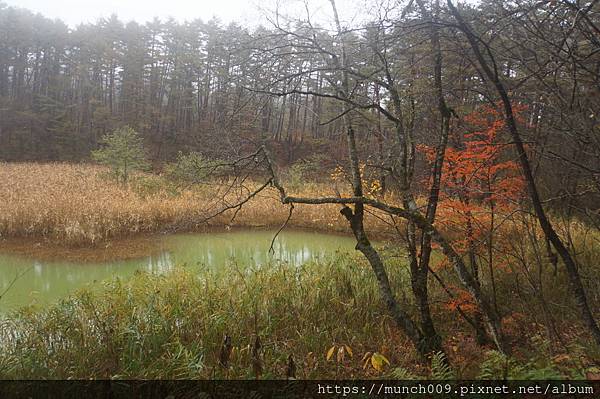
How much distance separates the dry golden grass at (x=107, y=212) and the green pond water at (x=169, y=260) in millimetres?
680

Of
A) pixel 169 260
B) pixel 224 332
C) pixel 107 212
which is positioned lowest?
pixel 169 260

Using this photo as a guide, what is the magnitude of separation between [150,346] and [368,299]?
9.67 ft

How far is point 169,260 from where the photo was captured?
8.62 meters

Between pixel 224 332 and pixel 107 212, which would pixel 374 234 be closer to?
pixel 107 212

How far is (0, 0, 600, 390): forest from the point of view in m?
2.69

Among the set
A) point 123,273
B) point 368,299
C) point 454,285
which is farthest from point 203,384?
point 123,273

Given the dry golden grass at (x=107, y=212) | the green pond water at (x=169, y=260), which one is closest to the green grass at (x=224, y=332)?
the green pond water at (x=169, y=260)

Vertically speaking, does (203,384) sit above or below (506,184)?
below

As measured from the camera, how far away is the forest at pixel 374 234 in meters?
2.69

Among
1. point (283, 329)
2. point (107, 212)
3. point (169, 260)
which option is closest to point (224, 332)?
point (283, 329)

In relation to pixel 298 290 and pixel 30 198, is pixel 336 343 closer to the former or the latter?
pixel 298 290

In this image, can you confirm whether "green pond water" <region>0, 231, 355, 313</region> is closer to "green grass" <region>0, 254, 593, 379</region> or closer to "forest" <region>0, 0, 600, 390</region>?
"forest" <region>0, 0, 600, 390</region>

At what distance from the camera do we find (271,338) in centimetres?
445

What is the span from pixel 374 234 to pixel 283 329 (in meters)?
7.29
